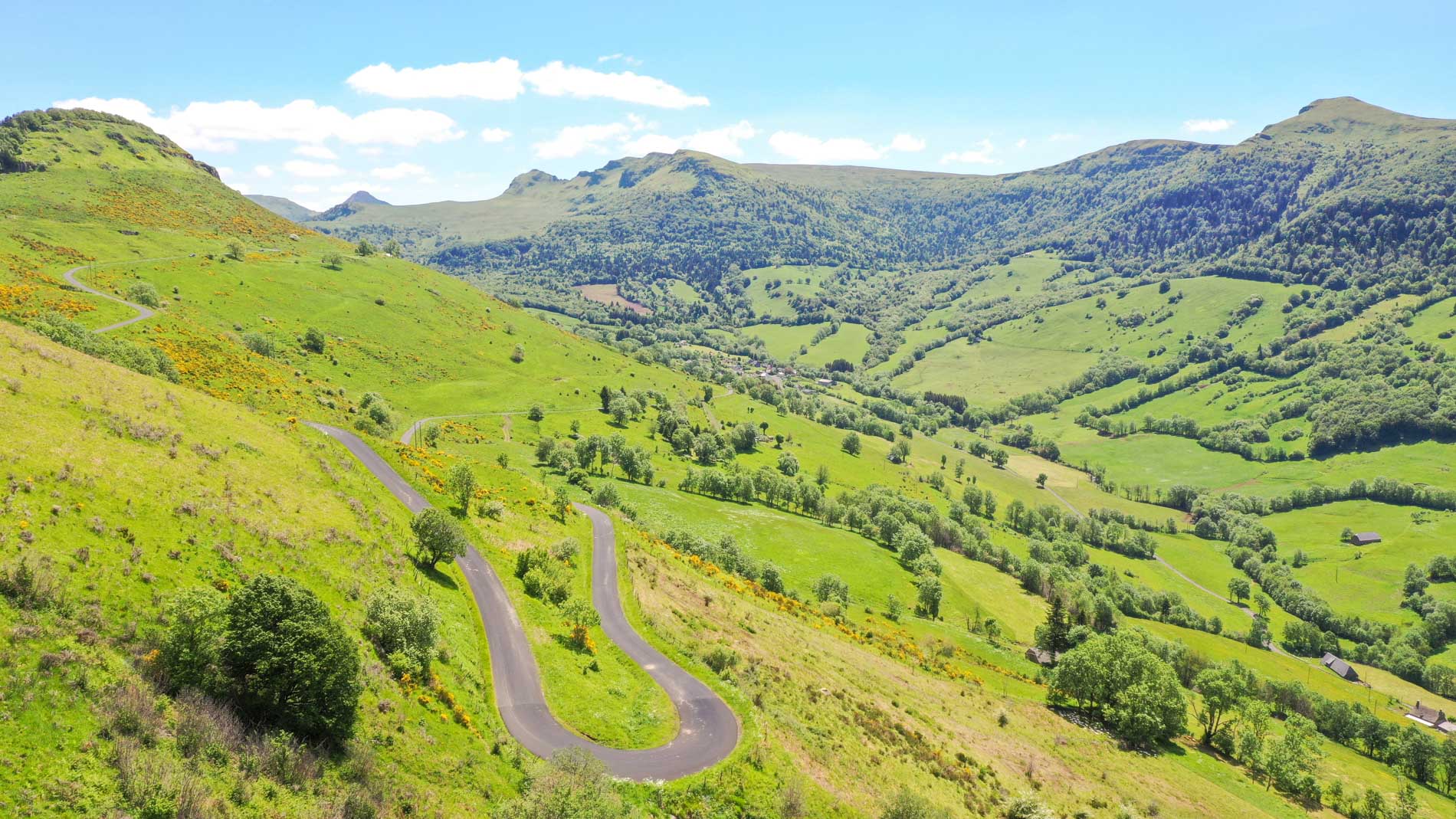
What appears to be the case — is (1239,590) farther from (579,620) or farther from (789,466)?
(579,620)

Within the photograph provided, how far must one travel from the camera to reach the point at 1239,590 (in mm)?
188000

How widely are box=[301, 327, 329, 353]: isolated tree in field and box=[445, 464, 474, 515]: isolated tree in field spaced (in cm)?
9810

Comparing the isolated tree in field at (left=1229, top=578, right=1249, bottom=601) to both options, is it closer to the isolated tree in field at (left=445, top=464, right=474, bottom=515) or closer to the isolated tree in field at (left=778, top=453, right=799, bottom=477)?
the isolated tree in field at (left=778, top=453, right=799, bottom=477)

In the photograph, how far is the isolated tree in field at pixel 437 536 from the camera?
155 ft

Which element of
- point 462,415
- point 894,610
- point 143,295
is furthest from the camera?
point 462,415

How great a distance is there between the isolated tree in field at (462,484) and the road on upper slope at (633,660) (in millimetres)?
2745

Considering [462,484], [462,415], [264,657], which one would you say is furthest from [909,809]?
[462,415]

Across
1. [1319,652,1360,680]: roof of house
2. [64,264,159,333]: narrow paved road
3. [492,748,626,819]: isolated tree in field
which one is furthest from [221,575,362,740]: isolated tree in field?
[1319,652,1360,680]: roof of house

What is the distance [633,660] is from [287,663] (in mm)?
24717

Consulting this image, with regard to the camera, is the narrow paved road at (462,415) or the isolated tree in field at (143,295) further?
the narrow paved road at (462,415)

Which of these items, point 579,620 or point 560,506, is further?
point 560,506

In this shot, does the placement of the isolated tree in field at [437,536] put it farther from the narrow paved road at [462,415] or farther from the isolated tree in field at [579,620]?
the narrow paved road at [462,415]

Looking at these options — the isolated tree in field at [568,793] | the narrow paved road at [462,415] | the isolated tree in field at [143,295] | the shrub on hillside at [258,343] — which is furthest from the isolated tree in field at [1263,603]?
the isolated tree in field at [143,295]

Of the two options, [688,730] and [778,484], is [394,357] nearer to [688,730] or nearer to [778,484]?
[778,484]
